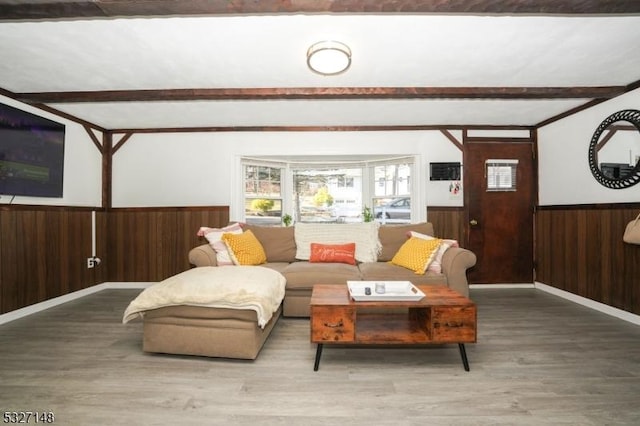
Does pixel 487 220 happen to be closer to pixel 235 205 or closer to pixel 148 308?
pixel 235 205

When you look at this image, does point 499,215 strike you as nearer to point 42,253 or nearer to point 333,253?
point 333,253

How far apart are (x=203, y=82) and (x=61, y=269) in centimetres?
296

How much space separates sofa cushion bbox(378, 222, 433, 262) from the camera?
3809 millimetres

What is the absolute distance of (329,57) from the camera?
238 cm

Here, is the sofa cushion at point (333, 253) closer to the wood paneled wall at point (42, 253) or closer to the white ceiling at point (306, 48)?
the white ceiling at point (306, 48)

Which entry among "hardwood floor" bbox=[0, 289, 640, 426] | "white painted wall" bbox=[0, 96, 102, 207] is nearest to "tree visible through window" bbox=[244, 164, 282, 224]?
"white painted wall" bbox=[0, 96, 102, 207]

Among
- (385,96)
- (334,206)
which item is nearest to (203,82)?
(385,96)

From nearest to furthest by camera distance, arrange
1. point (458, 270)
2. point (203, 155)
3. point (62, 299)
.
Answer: point (458, 270), point (62, 299), point (203, 155)

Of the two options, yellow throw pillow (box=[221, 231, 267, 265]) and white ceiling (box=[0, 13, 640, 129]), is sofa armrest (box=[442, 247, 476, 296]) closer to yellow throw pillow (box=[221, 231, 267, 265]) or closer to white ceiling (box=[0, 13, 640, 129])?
white ceiling (box=[0, 13, 640, 129])

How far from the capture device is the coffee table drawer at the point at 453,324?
6.83 feet

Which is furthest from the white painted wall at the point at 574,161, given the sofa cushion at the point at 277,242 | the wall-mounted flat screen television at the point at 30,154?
the wall-mounted flat screen television at the point at 30,154

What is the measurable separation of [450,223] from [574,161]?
65.3 inches

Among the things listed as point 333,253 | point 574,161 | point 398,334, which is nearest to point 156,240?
point 333,253

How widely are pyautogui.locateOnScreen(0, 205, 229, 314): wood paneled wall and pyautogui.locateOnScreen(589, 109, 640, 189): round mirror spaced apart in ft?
15.6
